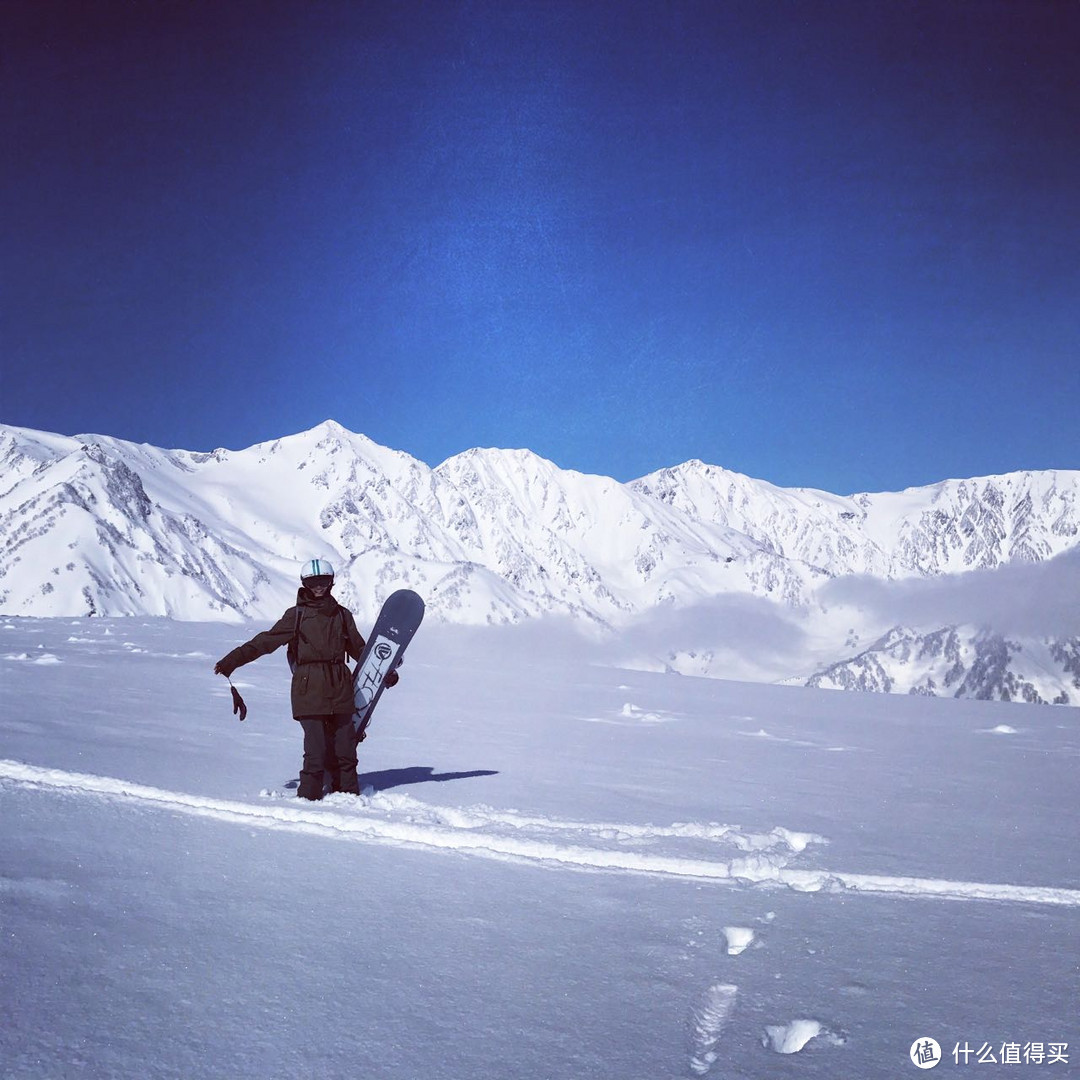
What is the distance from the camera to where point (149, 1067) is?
261 centimetres

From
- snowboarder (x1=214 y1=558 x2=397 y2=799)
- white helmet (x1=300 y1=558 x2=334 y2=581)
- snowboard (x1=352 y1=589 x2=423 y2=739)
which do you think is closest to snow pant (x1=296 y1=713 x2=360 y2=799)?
snowboarder (x1=214 y1=558 x2=397 y2=799)

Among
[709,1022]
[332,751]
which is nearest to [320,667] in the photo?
[332,751]

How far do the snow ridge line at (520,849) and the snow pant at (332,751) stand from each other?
99 centimetres

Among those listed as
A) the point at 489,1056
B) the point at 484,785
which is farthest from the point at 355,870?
the point at 484,785

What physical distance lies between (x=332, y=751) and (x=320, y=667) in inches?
32.9

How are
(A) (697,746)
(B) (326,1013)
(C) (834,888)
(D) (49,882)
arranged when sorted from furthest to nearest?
(A) (697,746)
(C) (834,888)
(D) (49,882)
(B) (326,1013)

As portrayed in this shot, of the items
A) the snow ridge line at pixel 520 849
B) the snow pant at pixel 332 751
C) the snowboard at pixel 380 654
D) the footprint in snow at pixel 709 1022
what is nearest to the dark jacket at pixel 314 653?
the snow pant at pixel 332 751

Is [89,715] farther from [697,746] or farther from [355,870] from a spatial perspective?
[697,746]

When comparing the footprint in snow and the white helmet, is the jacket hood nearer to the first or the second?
the white helmet

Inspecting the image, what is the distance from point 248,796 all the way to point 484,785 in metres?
2.60

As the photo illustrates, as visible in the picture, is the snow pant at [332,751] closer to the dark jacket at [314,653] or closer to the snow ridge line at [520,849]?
the dark jacket at [314,653]

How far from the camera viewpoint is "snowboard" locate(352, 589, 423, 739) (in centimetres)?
923

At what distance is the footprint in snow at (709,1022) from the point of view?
2973mm

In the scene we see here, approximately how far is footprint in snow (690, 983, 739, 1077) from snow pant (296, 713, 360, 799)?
486 centimetres
